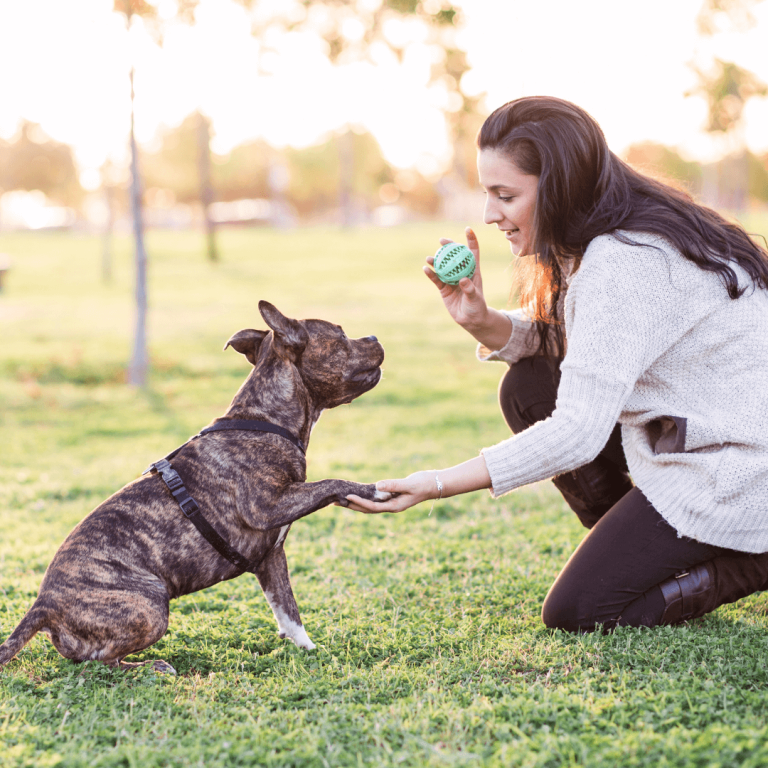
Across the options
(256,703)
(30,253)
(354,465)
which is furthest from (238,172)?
(256,703)

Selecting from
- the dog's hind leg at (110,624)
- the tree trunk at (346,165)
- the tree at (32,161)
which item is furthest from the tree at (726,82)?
the tree at (32,161)

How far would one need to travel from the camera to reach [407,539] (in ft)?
17.9

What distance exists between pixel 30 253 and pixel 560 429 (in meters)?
37.3

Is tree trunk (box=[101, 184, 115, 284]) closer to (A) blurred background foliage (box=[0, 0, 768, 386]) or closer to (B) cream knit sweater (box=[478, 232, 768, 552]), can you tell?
(A) blurred background foliage (box=[0, 0, 768, 386])

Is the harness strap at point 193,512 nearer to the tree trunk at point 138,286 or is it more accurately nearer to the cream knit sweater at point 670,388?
the cream knit sweater at point 670,388

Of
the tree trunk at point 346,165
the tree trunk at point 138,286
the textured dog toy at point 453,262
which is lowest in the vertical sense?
the tree trunk at point 346,165

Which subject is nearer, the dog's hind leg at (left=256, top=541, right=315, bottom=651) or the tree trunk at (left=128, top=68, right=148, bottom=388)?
the dog's hind leg at (left=256, top=541, right=315, bottom=651)

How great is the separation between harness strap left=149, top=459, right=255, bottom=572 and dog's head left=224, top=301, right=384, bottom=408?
0.66 m

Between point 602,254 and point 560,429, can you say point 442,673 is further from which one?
point 602,254

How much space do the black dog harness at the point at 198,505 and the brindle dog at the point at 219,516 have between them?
3 cm

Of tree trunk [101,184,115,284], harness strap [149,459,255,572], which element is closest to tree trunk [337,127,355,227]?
tree trunk [101,184,115,284]

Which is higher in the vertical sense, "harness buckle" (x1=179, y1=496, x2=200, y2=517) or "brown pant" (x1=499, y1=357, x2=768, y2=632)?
"harness buckle" (x1=179, y1=496, x2=200, y2=517)

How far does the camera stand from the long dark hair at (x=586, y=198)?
345 cm

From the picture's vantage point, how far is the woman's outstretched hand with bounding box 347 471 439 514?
11.2 ft
